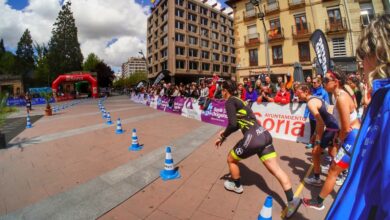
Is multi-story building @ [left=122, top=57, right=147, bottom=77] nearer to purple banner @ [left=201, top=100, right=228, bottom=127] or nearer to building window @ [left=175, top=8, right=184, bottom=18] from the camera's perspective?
building window @ [left=175, top=8, right=184, bottom=18]

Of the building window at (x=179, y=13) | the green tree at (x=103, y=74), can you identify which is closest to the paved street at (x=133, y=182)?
the building window at (x=179, y=13)

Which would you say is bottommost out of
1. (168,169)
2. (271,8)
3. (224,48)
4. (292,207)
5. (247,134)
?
(292,207)

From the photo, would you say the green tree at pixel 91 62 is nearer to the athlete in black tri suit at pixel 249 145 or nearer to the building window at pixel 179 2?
the building window at pixel 179 2

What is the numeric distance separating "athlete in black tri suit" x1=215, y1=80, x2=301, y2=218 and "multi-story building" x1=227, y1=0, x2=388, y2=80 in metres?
20.6

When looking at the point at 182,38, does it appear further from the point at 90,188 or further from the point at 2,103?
the point at 90,188

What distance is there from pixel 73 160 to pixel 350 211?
5888 millimetres

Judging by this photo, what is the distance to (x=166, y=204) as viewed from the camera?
333cm

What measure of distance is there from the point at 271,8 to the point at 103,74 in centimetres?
5424

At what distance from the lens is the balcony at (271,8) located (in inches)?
949

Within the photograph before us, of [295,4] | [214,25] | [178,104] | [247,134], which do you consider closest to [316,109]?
[247,134]

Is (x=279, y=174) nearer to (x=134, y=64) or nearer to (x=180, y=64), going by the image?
(x=180, y=64)

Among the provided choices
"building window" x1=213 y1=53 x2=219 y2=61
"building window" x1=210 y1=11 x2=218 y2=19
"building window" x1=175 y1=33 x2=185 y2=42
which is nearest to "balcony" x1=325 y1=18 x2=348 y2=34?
"building window" x1=175 y1=33 x2=185 y2=42

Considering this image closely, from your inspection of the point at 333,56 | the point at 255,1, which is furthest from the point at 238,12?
the point at 255,1

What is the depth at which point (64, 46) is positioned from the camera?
48.1m
